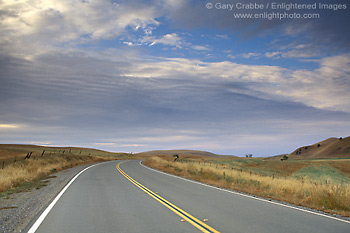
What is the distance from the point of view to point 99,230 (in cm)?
697

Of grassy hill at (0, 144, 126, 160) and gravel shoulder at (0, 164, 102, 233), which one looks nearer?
gravel shoulder at (0, 164, 102, 233)

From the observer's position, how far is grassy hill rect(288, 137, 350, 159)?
146 meters

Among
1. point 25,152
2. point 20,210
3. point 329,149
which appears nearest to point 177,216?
point 20,210

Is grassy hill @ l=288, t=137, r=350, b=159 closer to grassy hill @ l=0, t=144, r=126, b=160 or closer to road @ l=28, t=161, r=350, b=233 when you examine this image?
grassy hill @ l=0, t=144, r=126, b=160

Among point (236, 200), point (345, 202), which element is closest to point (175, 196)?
point (236, 200)

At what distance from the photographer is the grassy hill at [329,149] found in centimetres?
14552

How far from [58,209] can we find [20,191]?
5907 millimetres

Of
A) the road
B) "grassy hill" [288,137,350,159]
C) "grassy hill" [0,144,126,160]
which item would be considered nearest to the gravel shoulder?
the road

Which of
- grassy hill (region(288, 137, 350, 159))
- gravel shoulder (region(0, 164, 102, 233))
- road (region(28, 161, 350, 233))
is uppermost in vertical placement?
grassy hill (region(288, 137, 350, 159))

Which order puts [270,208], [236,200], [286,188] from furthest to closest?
[286,188]
[236,200]
[270,208]

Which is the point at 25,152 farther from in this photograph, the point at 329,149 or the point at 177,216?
the point at 329,149

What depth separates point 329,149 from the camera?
158m

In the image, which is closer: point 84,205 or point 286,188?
point 84,205

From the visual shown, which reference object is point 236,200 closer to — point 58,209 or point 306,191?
point 306,191
